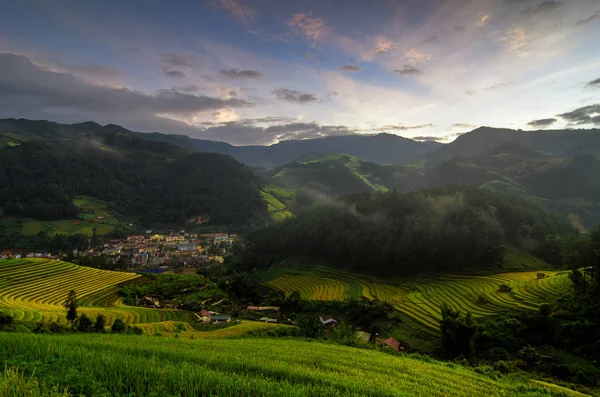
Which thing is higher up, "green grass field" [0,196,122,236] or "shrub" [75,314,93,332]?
"shrub" [75,314,93,332]

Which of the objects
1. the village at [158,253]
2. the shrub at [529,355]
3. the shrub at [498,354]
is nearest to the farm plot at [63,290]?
the village at [158,253]

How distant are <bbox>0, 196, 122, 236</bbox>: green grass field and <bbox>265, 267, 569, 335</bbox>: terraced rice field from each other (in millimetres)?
123158

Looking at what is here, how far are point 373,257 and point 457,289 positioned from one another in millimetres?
21438

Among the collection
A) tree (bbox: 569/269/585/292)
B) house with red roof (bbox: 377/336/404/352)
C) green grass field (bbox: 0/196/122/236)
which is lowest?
green grass field (bbox: 0/196/122/236)

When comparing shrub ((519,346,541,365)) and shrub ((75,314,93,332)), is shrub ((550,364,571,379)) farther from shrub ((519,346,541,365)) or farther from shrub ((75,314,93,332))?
shrub ((75,314,93,332))

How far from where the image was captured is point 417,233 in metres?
71.0

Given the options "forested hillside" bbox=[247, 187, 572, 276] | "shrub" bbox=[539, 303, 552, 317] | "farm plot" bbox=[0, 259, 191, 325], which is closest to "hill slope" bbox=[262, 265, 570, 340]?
"shrub" bbox=[539, 303, 552, 317]

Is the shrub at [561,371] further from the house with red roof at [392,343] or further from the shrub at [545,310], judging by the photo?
the house with red roof at [392,343]

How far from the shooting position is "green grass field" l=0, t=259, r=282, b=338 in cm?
3947

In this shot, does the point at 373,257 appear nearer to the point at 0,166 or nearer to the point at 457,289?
the point at 457,289

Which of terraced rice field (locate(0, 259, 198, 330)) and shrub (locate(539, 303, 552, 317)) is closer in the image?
shrub (locate(539, 303, 552, 317))

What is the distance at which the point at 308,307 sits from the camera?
176 feet

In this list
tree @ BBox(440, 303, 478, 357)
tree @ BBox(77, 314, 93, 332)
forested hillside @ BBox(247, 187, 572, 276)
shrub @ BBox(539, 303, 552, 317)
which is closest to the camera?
tree @ BBox(77, 314, 93, 332)

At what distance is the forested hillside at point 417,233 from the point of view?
217ft
